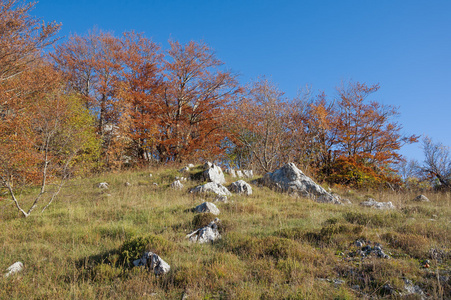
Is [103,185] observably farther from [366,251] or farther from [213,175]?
[366,251]

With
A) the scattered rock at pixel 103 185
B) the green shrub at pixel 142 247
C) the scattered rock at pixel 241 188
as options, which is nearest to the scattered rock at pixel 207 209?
the green shrub at pixel 142 247

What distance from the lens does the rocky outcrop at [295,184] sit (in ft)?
39.5

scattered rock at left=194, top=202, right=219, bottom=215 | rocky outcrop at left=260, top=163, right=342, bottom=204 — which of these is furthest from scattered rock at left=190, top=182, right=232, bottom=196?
rocky outcrop at left=260, top=163, right=342, bottom=204

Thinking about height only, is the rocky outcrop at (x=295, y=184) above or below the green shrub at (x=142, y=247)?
above

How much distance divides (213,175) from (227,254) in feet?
26.7

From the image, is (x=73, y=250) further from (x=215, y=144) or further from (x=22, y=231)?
(x=215, y=144)

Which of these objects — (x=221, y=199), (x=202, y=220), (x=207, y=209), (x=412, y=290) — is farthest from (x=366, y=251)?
(x=221, y=199)

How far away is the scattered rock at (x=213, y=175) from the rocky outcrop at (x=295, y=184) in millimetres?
2177

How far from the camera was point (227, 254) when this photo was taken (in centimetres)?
511

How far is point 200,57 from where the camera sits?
21000mm

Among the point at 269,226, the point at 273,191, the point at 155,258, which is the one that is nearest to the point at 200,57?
the point at 273,191

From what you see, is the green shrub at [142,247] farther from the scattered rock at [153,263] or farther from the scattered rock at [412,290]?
the scattered rock at [412,290]

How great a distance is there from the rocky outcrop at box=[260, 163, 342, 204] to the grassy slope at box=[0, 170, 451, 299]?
3.12 meters

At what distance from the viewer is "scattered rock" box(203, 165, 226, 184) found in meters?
13.0
